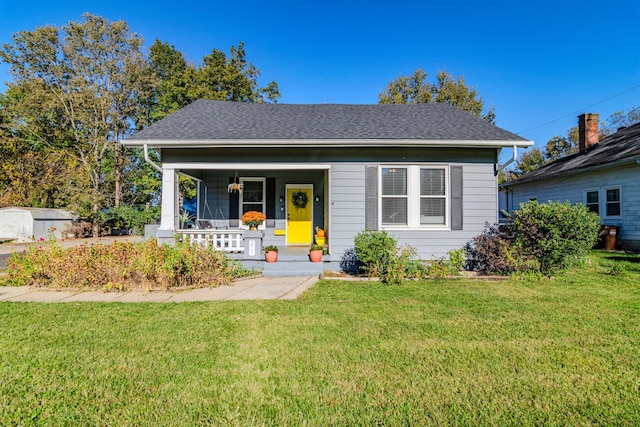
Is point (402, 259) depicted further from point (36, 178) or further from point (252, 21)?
point (36, 178)

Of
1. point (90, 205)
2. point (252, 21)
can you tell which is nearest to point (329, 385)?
point (252, 21)

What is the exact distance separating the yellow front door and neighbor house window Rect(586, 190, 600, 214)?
11.8 meters

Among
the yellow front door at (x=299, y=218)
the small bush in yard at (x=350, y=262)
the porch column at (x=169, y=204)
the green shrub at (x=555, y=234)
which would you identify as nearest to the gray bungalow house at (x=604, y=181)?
the green shrub at (x=555, y=234)

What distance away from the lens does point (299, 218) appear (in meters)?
10.4

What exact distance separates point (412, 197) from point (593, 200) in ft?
34.8

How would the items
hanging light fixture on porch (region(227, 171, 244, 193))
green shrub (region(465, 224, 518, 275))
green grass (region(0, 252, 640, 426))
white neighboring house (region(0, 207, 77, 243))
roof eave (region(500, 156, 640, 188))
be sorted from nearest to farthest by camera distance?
green grass (region(0, 252, 640, 426)), green shrub (region(465, 224, 518, 275)), hanging light fixture on porch (region(227, 171, 244, 193)), roof eave (region(500, 156, 640, 188)), white neighboring house (region(0, 207, 77, 243))

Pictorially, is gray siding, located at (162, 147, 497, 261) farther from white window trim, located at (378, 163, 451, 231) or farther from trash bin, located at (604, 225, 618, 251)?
trash bin, located at (604, 225, 618, 251)

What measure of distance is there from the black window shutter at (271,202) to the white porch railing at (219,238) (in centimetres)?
246

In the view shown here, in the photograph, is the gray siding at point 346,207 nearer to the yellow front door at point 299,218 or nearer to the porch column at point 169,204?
the yellow front door at point 299,218

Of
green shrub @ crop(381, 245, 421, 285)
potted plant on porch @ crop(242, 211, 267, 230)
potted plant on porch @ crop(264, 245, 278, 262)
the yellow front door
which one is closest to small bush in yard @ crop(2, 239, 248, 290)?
potted plant on porch @ crop(264, 245, 278, 262)

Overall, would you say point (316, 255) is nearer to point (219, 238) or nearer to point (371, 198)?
point (371, 198)

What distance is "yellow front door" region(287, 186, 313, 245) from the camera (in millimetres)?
10328

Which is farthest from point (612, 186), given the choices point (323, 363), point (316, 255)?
point (323, 363)

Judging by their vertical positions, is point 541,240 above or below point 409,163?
below
